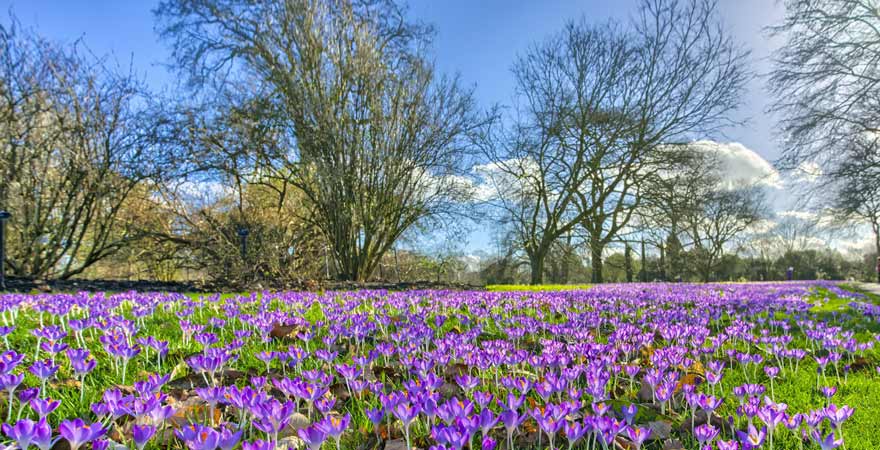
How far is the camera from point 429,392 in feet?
4.28

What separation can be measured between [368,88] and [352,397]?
427 inches

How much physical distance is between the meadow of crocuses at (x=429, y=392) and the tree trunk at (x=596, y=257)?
43.9ft

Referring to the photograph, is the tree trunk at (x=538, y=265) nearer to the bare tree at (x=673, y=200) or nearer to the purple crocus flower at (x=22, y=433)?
the bare tree at (x=673, y=200)

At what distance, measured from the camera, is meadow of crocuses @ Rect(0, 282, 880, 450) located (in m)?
1.06

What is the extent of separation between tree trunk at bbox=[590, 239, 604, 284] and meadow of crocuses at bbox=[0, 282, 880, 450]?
13.4 metres

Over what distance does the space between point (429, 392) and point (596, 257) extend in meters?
16.5

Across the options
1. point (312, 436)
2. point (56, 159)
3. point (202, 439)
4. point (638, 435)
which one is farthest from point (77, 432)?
point (56, 159)

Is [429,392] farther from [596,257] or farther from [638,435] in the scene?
[596,257]

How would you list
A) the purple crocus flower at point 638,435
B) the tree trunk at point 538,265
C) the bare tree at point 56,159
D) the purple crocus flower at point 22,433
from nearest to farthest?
the purple crocus flower at point 22,433 < the purple crocus flower at point 638,435 < the bare tree at point 56,159 < the tree trunk at point 538,265

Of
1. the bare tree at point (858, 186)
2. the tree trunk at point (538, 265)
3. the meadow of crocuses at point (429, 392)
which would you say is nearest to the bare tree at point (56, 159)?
the meadow of crocuses at point (429, 392)

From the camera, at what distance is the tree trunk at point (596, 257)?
1636cm

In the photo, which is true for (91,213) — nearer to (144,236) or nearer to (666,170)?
(144,236)

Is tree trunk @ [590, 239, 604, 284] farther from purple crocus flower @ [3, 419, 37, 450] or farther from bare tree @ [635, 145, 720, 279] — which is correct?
purple crocus flower @ [3, 419, 37, 450]

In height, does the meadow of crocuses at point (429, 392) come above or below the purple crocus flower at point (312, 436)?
below
